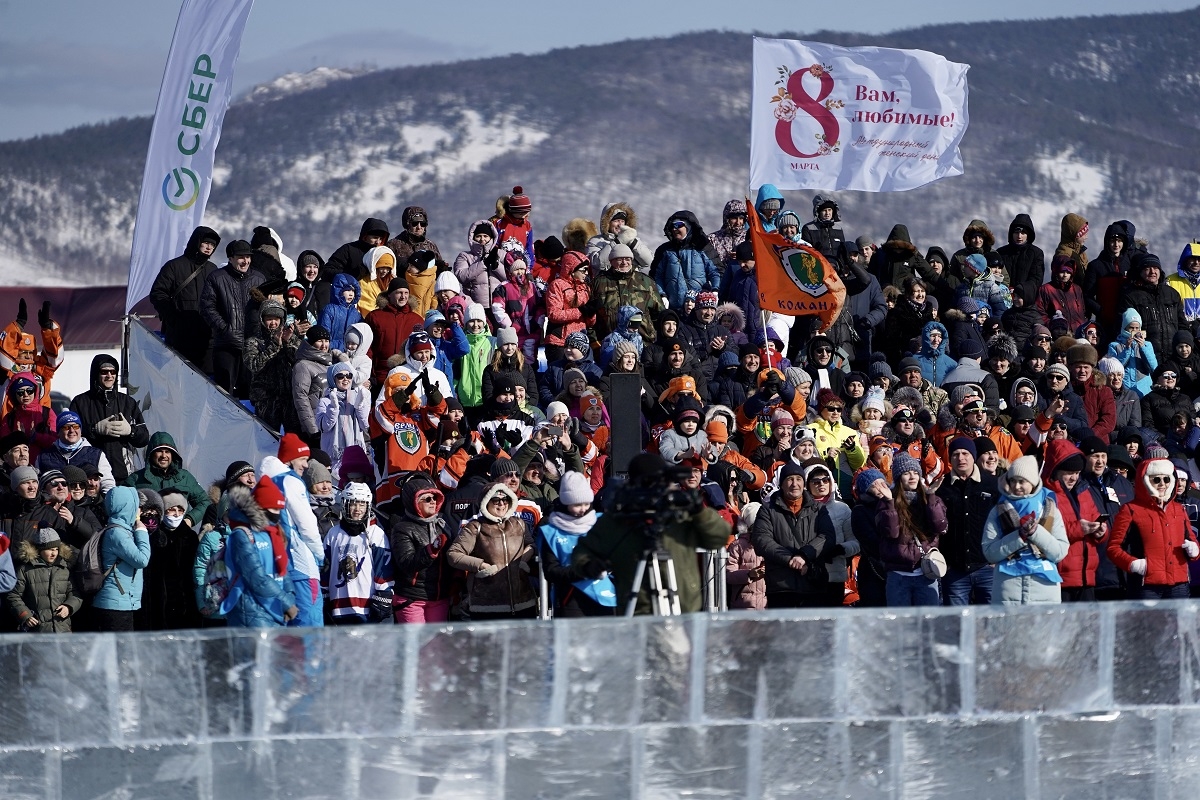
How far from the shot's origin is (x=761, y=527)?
1192cm

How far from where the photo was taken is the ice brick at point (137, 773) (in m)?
7.59

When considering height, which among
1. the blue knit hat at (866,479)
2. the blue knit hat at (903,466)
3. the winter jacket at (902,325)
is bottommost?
the blue knit hat at (866,479)

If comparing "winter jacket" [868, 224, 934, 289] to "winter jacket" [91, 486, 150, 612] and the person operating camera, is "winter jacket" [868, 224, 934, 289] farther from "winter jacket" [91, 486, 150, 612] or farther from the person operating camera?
the person operating camera

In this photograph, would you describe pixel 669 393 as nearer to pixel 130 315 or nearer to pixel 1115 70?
pixel 130 315

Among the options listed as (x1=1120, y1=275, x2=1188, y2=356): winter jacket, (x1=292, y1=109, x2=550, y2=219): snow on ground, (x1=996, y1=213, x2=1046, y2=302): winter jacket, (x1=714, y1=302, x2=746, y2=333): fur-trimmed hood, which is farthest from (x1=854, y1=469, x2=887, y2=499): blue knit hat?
(x1=292, y1=109, x2=550, y2=219): snow on ground

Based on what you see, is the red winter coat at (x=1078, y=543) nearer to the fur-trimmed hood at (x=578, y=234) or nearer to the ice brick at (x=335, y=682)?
the ice brick at (x=335, y=682)

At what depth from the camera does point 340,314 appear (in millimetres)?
14828

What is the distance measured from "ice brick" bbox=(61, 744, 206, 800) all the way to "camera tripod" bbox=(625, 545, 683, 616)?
204 centimetres

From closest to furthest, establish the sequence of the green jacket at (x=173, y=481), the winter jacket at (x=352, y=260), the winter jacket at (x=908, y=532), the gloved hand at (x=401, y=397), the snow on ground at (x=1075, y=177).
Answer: the winter jacket at (x=908, y=532) → the green jacket at (x=173, y=481) → the gloved hand at (x=401, y=397) → the winter jacket at (x=352, y=260) → the snow on ground at (x=1075, y=177)

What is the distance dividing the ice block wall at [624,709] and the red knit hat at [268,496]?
2672mm

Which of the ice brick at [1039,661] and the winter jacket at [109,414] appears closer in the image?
the ice brick at [1039,661]

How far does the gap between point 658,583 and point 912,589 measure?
133 inches

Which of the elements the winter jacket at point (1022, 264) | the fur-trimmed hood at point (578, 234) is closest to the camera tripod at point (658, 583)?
the fur-trimmed hood at point (578, 234)

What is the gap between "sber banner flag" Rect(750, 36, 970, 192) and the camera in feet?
56.9
